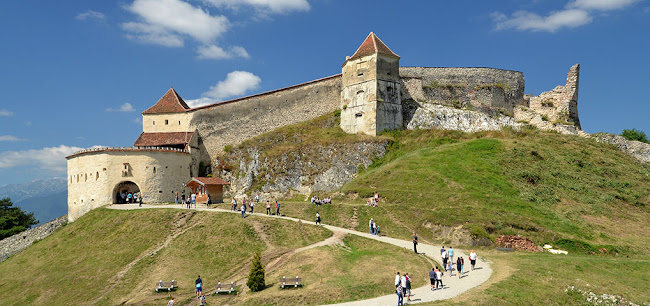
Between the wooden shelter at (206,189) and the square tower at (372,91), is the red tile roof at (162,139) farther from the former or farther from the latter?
the square tower at (372,91)

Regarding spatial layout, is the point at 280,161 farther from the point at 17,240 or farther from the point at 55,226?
the point at 17,240

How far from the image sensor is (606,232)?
30922 mm

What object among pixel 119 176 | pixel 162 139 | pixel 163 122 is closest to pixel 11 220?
pixel 162 139

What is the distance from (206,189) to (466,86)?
3220 centimetres

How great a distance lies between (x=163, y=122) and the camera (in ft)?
186

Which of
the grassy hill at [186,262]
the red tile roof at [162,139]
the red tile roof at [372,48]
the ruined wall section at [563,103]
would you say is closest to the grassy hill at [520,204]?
the grassy hill at [186,262]

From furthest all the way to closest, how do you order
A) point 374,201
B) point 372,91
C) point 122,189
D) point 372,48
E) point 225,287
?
point 372,48, point 372,91, point 122,189, point 374,201, point 225,287

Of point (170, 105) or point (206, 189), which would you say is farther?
point (170, 105)

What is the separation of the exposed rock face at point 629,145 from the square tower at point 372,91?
19.9m

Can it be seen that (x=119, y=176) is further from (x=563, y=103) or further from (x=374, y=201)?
(x=563, y=103)

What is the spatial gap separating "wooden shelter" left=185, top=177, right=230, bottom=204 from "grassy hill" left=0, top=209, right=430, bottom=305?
4377 mm

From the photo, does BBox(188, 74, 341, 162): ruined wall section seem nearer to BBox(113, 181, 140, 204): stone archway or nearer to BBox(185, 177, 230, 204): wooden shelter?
BBox(113, 181, 140, 204): stone archway

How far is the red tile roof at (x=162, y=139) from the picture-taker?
176 feet

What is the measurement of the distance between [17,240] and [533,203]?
1912 inches
